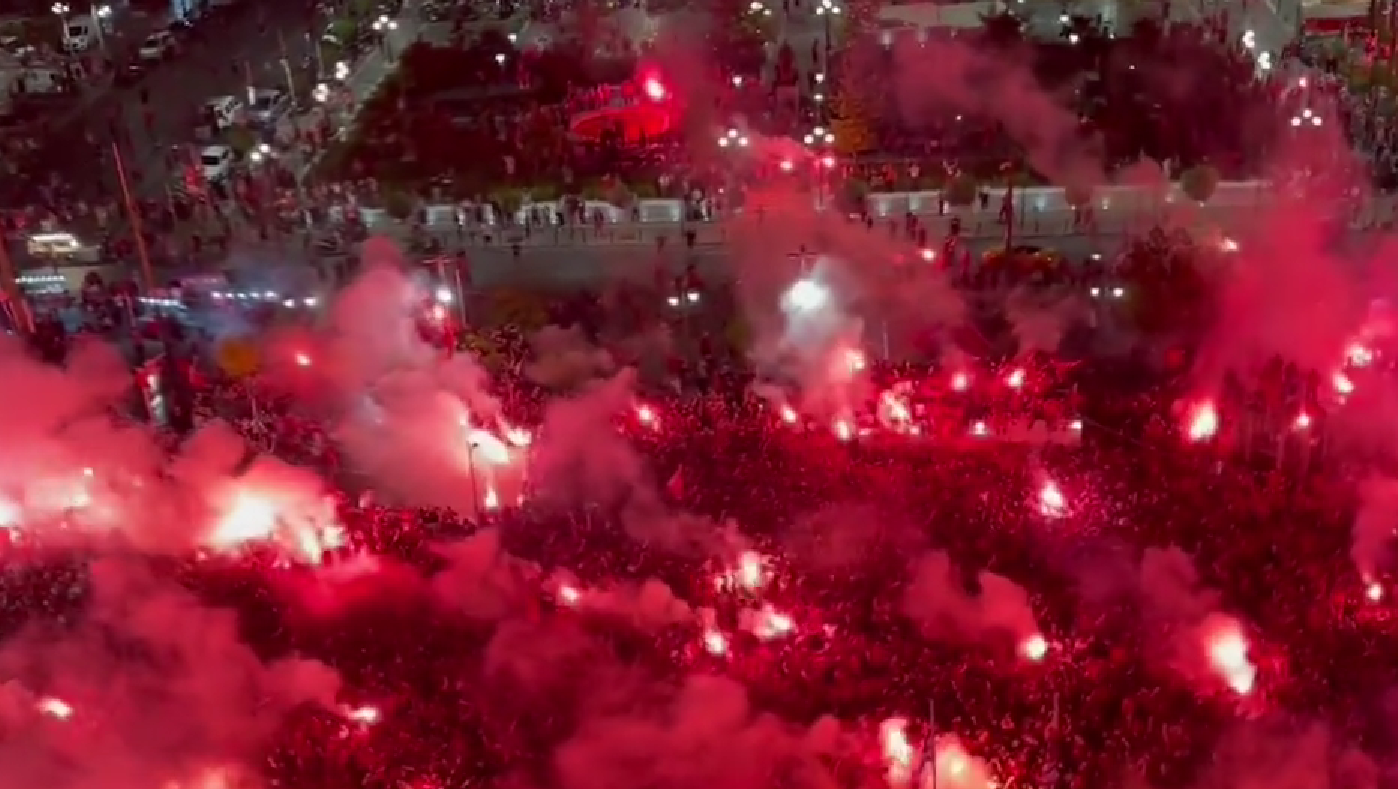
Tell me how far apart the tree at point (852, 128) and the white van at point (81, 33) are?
49.2 ft

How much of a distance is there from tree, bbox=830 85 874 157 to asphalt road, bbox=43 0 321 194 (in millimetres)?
9114

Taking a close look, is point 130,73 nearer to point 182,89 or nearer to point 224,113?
point 182,89

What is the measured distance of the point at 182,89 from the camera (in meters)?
24.4

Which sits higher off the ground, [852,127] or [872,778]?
[852,127]

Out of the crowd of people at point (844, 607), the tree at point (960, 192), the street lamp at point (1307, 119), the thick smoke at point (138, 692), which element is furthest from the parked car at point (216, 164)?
the street lamp at point (1307, 119)

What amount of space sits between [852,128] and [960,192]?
1997 mm

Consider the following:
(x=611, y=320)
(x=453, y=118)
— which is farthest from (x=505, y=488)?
(x=453, y=118)

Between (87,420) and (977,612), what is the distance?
7.70 m

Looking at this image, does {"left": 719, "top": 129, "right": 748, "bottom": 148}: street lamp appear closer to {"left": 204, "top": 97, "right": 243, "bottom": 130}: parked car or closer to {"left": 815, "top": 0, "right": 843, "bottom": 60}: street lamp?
{"left": 815, "top": 0, "right": 843, "bottom": 60}: street lamp

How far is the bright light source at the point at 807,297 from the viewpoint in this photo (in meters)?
14.5

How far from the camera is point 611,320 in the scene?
15.1 meters

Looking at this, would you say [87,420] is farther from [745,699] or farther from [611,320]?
[745,699]

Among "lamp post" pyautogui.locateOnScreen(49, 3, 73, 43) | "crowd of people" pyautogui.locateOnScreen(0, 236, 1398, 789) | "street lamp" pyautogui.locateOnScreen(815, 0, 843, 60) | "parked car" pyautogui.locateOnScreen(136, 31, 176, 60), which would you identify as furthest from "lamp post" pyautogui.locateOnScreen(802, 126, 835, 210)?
"lamp post" pyautogui.locateOnScreen(49, 3, 73, 43)

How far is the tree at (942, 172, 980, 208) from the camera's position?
55.8 ft
